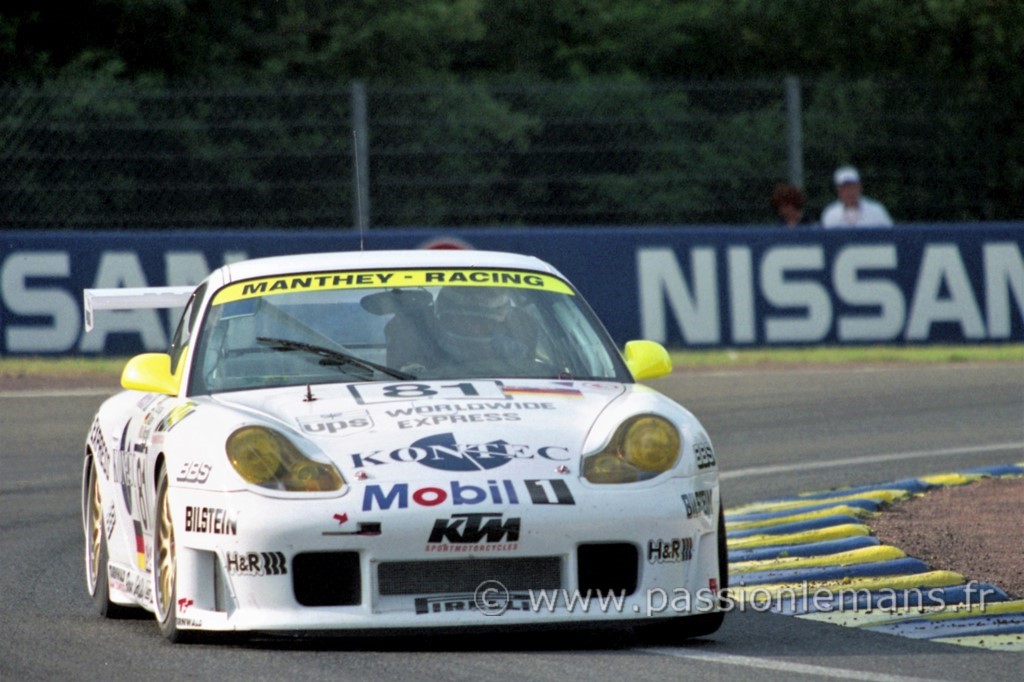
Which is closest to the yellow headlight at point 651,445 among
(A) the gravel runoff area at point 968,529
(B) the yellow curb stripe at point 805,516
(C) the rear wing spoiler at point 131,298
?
(A) the gravel runoff area at point 968,529

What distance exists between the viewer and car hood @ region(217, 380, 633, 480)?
5738 mm

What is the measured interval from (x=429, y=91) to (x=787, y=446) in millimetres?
7353

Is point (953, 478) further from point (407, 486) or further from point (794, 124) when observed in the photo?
point (794, 124)

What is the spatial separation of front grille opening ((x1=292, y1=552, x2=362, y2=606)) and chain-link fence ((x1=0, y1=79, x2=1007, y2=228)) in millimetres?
12373

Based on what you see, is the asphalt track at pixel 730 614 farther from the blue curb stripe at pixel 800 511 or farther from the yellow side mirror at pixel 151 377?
the yellow side mirror at pixel 151 377

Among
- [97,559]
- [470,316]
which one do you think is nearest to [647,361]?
[470,316]

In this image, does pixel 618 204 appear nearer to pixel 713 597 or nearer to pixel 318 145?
pixel 318 145

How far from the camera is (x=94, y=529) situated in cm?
724

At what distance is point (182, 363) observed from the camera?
6750mm

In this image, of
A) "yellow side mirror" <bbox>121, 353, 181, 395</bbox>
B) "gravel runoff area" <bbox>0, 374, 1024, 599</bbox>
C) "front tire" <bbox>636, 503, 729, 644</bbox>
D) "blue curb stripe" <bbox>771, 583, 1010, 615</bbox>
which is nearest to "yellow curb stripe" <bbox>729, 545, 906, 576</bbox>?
"gravel runoff area" <bbox>0, 374, 1024, 599</bbox>

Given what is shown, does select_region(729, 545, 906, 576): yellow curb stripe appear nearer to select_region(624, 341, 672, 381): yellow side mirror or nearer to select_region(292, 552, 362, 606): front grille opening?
select_region(624, 341, 672, 381): yellow side mirror

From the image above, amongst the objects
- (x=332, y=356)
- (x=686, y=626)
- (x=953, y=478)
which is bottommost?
(x=953, y=478)

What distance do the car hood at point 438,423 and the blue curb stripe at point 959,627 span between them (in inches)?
43.3

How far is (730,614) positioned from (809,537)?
138 centimetres
